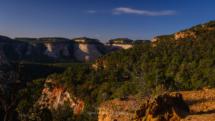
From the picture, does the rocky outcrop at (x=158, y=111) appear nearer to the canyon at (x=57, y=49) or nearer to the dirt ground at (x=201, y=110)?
the dirt ground at (x=201, y=110)

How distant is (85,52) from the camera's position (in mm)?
93688

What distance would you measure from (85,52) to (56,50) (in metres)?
20.3

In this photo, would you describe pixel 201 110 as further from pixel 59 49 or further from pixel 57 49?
pixel 59 49

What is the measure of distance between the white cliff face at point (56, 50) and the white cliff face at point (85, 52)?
25.1ft

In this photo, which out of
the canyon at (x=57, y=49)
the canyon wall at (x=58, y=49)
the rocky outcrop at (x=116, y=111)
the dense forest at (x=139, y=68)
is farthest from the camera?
the canyon wall at (x=58, y=49)

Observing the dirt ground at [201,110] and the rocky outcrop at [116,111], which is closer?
the dirt ground at [201,110]

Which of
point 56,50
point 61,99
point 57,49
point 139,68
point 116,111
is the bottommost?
point 61,99

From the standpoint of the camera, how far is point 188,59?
19750mm

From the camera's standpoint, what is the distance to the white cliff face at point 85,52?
291ft

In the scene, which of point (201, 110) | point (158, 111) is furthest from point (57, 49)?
point (158, 111)

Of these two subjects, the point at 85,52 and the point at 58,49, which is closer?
the point at 58,49

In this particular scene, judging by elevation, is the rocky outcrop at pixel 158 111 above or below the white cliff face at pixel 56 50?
below

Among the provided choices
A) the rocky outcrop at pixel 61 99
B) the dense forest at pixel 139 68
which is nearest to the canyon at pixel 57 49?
the dense forest at pixel 139 68

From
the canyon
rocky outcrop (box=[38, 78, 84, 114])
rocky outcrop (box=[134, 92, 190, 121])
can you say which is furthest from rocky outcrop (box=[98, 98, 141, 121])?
the canyon
